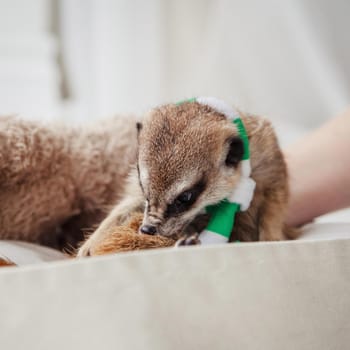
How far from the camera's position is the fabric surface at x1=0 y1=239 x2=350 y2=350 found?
0.45 metres

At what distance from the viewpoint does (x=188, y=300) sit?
1.60ft

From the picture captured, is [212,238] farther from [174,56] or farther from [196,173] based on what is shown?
[174,56]

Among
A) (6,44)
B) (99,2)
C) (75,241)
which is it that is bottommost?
(75,241)

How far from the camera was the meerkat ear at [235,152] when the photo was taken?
757mm

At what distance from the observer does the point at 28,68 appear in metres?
2.41

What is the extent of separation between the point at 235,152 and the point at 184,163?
0.36 ft

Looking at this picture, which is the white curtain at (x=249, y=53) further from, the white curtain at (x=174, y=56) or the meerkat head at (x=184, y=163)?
the meerkat head at (x=184, y=163)

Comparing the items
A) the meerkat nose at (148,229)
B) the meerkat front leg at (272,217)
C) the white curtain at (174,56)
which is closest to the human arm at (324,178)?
the meerkat front leg at (272,217)

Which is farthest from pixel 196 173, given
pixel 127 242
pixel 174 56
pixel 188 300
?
pixel 174 56

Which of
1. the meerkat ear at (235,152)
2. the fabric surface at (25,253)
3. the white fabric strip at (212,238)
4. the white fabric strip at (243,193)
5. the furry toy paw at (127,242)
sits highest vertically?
the meerkat ear at (235,152)

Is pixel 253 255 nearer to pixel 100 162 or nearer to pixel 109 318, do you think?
pixel 109 318

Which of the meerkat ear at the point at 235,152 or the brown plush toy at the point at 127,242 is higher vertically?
the meerkat ear at the point at 235,152

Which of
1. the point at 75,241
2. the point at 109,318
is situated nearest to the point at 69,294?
the point at 109,318

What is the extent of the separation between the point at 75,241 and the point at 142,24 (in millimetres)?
1760
